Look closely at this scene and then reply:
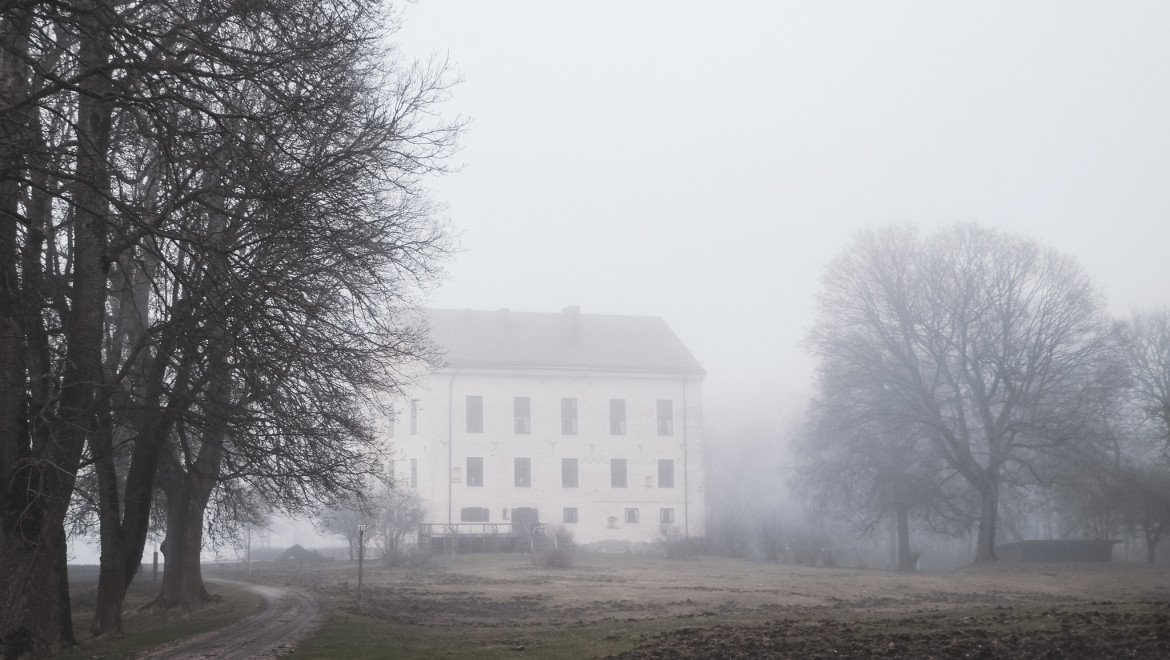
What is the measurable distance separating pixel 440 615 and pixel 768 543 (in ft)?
93.6

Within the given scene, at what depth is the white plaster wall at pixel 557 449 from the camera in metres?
60.5

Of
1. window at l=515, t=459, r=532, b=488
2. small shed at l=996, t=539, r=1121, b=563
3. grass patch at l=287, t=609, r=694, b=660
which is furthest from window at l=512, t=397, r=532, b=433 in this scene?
grass patch at l=287, t=609, r=694, b=660

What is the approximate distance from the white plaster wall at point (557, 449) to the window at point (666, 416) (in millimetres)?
245

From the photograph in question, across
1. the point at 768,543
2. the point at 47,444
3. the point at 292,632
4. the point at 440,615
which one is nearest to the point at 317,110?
the point at 47,444

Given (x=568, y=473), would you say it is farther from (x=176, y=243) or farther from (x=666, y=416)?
(x=176, y=243)

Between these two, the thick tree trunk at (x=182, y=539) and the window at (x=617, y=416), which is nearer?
the thick tree trunk at (x=182, y=539)

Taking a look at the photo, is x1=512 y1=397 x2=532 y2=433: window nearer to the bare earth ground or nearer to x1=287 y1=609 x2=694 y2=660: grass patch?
the bare earth ground

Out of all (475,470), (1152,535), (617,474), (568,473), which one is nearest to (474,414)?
(475,470)

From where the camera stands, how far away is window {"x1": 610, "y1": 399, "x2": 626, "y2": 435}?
6281cm

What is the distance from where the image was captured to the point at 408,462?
6197 cm

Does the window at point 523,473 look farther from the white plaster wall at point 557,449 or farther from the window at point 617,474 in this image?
the window at point 617,474

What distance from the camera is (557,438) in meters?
61.9

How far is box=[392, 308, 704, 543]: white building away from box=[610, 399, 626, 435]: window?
6cm

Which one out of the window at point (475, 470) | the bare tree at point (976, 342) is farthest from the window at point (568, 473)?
the bare tree at point (976, 342)
